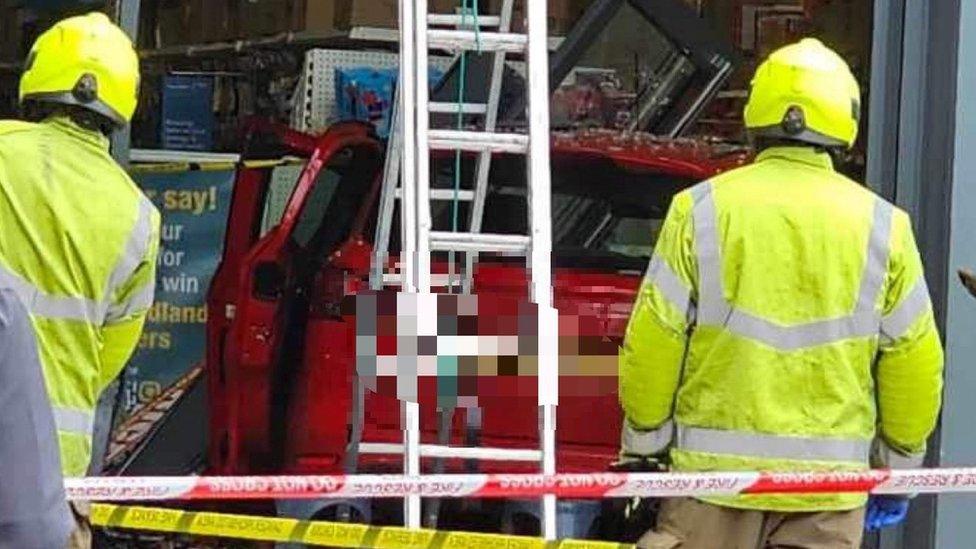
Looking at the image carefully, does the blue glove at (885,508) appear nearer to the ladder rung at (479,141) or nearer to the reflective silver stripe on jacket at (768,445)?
the reflective silver stripe on jacket at (768,445)

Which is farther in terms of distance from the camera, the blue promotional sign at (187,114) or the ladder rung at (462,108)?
the blue promotional sign at (187,114)

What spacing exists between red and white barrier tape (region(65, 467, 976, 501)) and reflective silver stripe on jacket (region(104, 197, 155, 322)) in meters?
0.41

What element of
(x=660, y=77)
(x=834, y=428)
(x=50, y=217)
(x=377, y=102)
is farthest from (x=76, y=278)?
(x=377, y=102)

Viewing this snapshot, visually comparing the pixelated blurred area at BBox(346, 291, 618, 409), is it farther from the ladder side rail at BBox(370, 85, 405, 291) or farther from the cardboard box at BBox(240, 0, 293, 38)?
the cardboard box at BBox(240, 0, 293, 38)

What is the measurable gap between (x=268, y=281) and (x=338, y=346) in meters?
0.43

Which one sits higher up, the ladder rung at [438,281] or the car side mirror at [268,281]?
the ladder rung at [438,281]

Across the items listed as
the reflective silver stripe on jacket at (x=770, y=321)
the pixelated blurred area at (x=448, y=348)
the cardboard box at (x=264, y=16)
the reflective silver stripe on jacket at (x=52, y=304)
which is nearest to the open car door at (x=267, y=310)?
the pixelated blurred area at (x=448, y=348)

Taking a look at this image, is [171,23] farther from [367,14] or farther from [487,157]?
[487,157]

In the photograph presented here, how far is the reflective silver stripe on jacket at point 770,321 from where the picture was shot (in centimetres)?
467

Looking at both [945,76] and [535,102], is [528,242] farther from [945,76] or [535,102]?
[945,76]

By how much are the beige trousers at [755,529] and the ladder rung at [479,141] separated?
1.44 meters

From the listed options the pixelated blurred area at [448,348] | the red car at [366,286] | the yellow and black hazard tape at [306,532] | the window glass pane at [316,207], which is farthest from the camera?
the window glass pane at [316,207]

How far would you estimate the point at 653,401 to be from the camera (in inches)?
186

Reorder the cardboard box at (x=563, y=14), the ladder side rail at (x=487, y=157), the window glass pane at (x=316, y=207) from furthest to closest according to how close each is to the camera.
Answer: the cardboard box at (x=563, y=14), the window glass pane at (x=316, y=207), the ladder side rail at (x=487, y=157)
